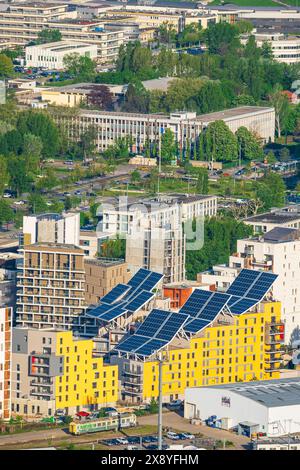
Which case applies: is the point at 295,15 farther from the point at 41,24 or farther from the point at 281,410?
the point at 281,410

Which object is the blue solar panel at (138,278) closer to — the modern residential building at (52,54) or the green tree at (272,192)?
the green tree at (272,192)

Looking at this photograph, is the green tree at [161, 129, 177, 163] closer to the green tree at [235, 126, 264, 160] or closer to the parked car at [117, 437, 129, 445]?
the green tree at [235, 126, 264, 160]

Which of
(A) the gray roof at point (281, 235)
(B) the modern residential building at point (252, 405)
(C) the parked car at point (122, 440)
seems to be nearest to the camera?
(C) the parked car at point (122, 440)

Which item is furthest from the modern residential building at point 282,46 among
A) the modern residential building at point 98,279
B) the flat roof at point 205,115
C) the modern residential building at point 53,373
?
the modern residential building at point 53,373

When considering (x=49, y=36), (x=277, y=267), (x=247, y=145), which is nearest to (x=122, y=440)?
(x=277, y=267)

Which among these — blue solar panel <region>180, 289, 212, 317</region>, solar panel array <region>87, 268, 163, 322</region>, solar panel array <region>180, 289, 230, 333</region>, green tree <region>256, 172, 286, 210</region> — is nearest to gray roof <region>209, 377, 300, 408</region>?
solar panel array <region>180, 289, 230, 333</region>

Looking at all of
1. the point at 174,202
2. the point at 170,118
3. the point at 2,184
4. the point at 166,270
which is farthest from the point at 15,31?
the point at 166,270

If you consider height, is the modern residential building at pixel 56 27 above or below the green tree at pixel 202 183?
above
